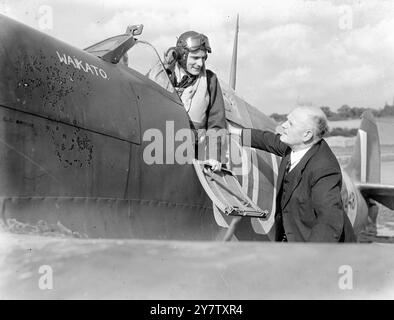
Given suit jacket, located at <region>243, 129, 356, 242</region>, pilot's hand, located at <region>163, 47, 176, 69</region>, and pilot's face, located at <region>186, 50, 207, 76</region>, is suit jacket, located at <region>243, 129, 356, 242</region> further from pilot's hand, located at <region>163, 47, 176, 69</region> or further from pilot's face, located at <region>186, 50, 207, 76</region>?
pilot's hand, located at <region>163, 47, 176, 69</region>

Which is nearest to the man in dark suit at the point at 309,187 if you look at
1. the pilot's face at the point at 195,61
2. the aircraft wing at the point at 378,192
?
the pilot's face at the point at 195,61

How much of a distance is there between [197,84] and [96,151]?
1.59 meters

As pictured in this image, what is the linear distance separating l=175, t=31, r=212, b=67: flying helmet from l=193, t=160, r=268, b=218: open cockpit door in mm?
961

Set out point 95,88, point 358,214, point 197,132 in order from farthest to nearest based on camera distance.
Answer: point 358,214
point 197,132
point 95,88

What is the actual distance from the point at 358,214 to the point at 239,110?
361cm

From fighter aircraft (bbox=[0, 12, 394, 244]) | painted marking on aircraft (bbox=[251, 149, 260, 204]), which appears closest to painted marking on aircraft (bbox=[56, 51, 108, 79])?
fighter aircraft (bbox=[0, 12, 394, 244])

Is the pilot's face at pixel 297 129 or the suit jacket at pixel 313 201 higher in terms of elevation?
the pilot's face at pixel 297 129

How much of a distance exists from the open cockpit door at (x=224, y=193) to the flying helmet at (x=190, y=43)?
961 mm

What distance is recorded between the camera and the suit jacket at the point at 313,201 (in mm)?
2549

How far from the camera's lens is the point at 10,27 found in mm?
2781

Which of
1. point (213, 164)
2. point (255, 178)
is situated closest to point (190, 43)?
point (213, 164)

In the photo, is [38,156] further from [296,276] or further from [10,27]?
[296,276]

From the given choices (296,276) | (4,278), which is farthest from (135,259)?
(296,276)

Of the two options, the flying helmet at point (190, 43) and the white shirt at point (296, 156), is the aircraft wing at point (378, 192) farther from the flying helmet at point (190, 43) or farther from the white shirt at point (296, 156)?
the white shirt at point (296, 156)
